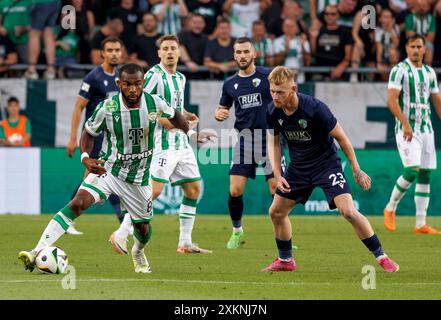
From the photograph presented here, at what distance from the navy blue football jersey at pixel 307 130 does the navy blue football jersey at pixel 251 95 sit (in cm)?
284

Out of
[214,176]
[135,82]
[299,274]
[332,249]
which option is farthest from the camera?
[214,176]

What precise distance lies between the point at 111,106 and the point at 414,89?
22.4 feet

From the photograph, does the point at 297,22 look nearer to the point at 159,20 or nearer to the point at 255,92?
the point at 159,20

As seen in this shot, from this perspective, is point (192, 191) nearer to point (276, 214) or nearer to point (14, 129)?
point (276, 214)

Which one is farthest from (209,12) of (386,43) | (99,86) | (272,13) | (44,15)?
(99,86)

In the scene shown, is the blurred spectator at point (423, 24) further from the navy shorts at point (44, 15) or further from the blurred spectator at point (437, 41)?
the navy shorts at point (44, 15)

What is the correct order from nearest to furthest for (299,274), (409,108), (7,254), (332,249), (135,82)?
(135,82)
(299,274)
(7,254)
(332,249)
(409,108)

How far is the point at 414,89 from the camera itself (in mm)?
15758

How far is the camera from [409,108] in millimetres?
15828

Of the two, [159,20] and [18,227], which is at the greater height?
[159,20]

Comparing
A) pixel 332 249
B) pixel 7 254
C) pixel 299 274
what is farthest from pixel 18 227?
pixel 299 274

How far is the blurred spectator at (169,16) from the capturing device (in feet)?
67.0

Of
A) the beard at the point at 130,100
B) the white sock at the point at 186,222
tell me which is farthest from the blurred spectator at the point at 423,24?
the beard at the point at 130,100

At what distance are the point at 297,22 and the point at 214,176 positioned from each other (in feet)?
11.2
